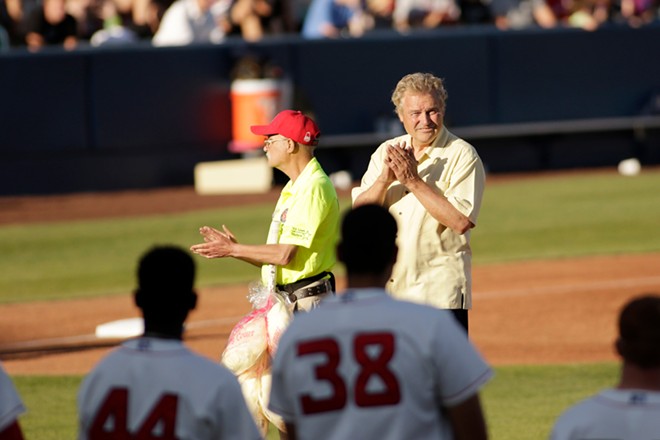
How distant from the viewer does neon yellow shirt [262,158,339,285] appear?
6.55 metres

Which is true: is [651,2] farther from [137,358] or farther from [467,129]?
[137,358]

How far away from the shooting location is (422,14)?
22.7 m

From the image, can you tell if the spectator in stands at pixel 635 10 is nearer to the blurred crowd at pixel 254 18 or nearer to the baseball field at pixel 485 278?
the blurred crowd at pixel 254 18

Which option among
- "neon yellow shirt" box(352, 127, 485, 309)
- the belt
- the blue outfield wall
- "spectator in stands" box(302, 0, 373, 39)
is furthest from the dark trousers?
"spectator in stands" box(302, 0, 373, 39)

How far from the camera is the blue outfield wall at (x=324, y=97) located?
19.9 metres

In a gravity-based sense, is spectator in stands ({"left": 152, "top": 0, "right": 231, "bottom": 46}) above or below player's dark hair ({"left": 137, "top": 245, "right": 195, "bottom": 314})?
above

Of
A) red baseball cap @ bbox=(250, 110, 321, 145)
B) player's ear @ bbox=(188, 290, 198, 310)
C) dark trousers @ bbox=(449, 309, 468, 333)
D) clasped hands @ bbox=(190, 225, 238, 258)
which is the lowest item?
dark trousers @ bbox=(449, 309, 468, 333)

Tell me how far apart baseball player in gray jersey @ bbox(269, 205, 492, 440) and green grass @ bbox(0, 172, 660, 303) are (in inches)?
425

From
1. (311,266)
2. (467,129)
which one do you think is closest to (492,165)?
(467,129)

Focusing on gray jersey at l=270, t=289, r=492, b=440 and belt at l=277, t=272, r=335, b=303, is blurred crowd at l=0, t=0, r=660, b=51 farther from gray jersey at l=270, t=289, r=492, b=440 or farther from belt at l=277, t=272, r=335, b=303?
gray jersey at l=270, t=289, r=492, b=440

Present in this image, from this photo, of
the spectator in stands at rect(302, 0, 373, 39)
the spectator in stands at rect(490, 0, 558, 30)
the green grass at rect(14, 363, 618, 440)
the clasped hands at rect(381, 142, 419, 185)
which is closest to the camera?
the clasped hands at rect(381, 142, 419, 185)

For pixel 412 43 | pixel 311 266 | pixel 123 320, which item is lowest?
pixel 123 320

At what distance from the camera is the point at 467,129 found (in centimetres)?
2222

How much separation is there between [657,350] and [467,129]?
1871cm
